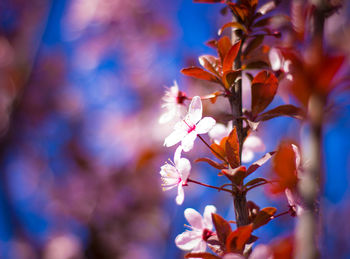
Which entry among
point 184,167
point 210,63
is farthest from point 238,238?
point 210,63

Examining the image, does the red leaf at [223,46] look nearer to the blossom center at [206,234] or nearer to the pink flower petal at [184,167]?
the pink flower petal at [184,167]

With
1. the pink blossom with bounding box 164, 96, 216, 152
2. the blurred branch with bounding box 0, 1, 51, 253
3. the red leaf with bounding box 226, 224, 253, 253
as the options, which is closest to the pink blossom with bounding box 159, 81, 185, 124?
the pink blossom with bounding box 164, 96, 216, 152

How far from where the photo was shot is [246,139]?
685 millimetres

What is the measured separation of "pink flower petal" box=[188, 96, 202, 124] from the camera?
1.89ft

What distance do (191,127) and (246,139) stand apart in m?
0.16

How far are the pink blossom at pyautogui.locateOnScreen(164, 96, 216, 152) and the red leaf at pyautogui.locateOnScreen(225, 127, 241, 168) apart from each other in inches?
1.6

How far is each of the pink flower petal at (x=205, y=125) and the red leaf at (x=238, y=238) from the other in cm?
17

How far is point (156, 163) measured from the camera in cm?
280

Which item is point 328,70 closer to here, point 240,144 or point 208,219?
point 240,144

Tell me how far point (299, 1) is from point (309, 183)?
46 cm

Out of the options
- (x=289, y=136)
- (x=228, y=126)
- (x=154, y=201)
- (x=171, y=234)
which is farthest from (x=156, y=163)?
(x=289, y=136)

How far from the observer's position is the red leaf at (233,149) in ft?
1.69

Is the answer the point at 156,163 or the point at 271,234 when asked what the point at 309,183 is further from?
the point at 156,163

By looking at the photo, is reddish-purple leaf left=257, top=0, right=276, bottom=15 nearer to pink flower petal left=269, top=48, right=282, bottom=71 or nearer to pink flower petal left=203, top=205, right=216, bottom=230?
pink flower petal left=269, top=48, right=282, bottom=71
